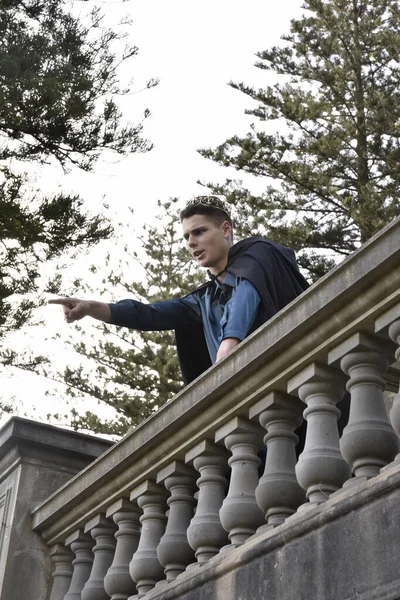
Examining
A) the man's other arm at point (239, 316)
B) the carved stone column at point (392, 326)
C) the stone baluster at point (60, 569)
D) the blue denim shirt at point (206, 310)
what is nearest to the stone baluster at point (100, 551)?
the stone baluster at point (60, 569)

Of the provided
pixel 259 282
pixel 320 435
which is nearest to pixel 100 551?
pixel 259 282

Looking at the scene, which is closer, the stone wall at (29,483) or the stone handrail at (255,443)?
the stone handrail at (255,443)

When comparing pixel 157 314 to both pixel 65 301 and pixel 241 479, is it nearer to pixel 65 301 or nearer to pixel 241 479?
pixel 65 301

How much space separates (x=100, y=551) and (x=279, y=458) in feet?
5.08

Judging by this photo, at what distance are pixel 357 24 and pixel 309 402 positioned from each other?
694 inches

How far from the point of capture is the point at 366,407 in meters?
3.19

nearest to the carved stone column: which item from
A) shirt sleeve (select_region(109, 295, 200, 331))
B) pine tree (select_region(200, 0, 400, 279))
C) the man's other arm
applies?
the man's other arm

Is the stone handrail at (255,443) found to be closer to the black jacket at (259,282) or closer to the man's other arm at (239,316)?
the man's other arm at (239,316)

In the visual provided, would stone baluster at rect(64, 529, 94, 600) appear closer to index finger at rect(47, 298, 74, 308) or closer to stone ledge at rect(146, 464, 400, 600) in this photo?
index finger at rect(47, 298, 74, 308)

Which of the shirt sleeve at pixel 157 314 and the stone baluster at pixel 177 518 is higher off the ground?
the shirt sleeve at pixel 157 314

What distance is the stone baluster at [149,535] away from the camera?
4129 mm

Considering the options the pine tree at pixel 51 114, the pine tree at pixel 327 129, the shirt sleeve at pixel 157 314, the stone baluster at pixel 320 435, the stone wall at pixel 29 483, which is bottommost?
the stone baluster at pixel 320 435

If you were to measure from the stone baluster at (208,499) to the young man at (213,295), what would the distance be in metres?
0.61

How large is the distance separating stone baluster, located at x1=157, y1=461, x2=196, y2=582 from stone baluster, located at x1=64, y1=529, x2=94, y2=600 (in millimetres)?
859
